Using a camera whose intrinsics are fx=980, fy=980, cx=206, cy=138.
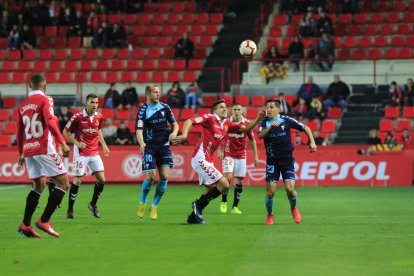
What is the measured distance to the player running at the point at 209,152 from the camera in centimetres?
1614

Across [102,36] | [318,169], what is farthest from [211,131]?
[102,36]

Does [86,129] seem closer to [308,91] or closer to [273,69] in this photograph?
[308,91]

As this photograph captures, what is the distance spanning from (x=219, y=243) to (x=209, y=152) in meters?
4.13

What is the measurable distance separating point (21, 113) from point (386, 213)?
7.88m

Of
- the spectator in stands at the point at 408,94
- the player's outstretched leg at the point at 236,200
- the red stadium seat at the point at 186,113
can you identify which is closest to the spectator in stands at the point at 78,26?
the red stadium seat at the point at 186,113

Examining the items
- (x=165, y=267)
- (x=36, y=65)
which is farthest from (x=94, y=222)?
(x=36, y=65)

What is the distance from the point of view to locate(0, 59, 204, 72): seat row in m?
36.6

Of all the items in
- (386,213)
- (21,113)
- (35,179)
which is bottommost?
(386,213)

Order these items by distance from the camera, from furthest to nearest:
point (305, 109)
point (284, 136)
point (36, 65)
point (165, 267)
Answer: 1. point (36, 65)
2. point (305, 109)
3. point (284, 136)
4. point (165, 267)

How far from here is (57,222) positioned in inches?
650

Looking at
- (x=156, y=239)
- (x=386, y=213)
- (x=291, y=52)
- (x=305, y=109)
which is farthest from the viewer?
(x=291, y=52)

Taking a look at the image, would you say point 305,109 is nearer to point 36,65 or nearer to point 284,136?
point 36,65

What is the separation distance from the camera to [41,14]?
39656mm

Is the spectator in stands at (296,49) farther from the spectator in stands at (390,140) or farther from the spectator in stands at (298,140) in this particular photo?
the spectator in stands at (390,140)
